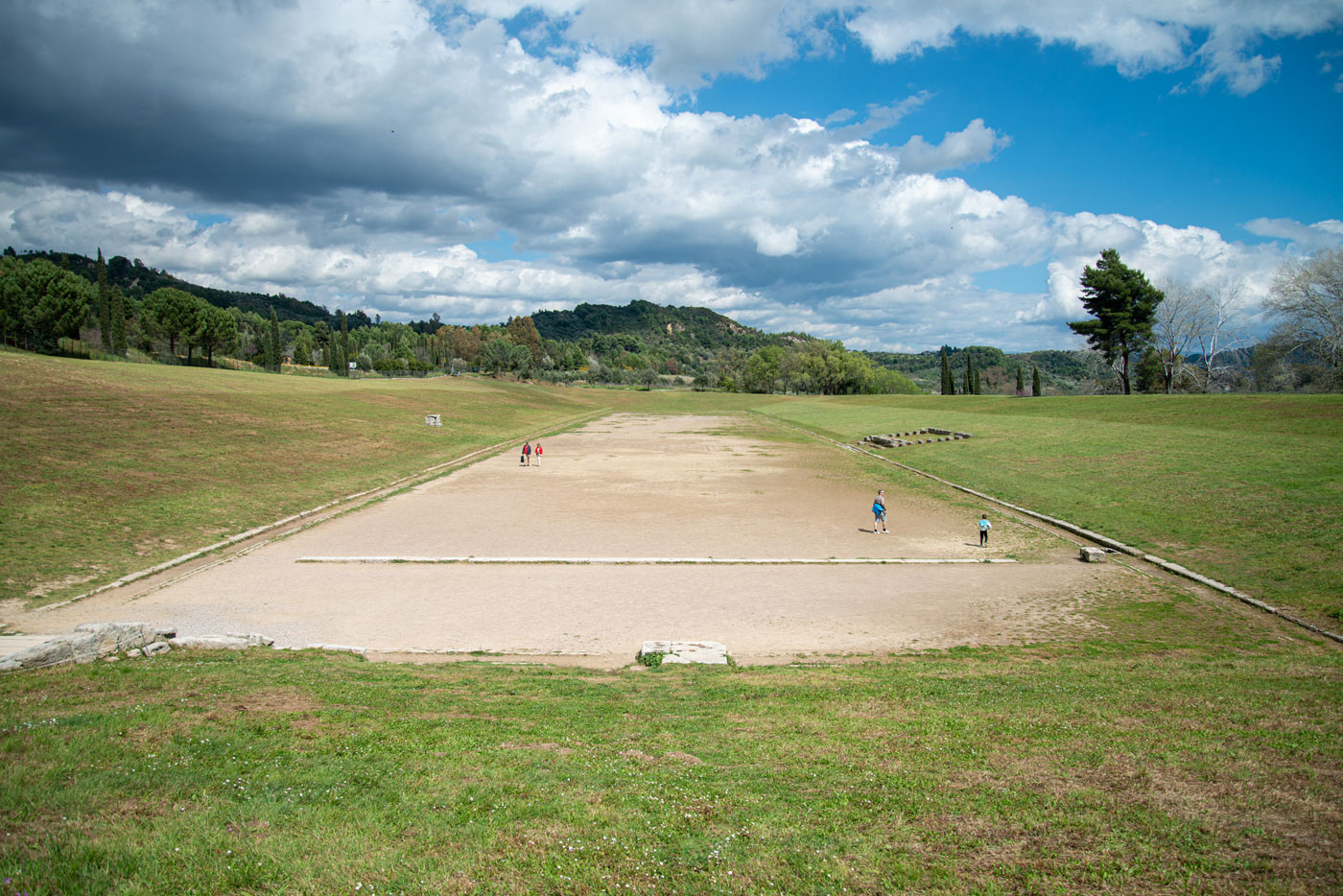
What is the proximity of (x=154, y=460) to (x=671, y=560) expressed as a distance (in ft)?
71.4

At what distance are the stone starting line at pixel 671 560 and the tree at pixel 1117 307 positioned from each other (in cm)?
6850

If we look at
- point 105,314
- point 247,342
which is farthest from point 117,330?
point 247,342

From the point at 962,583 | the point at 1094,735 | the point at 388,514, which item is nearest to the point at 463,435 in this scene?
the point at 388,514

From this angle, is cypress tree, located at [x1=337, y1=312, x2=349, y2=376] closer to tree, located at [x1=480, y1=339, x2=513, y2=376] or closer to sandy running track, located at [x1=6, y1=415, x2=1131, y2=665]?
tree, located at [x1=480, y1=339, x2=513, y2=376]

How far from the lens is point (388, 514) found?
26.2 meters

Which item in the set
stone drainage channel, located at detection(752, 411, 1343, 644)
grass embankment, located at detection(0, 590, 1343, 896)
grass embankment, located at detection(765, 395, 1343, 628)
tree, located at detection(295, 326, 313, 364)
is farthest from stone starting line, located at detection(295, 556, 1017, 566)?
tree, located at detection(295, 326, 313, 364)

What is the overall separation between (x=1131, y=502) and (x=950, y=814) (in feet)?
82.1

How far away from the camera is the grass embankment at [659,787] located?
505 cm

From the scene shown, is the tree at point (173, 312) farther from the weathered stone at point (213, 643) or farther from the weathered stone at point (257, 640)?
the weathered stone at point (213, 643)

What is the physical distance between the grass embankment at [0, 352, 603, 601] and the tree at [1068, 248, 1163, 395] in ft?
221

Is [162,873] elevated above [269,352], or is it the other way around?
[269,352]

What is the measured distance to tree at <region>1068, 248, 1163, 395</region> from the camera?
73625mm

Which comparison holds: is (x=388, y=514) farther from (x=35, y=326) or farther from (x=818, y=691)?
(x=35, y=326)

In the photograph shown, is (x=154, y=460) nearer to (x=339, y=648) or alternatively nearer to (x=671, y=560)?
(x=339, y=648)
